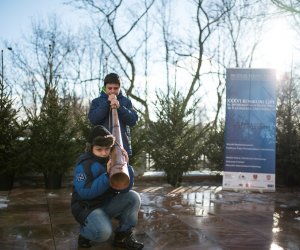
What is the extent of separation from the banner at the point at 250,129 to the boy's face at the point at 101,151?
209 inches

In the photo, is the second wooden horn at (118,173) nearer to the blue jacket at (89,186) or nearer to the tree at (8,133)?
the blue jacket at (89,186)

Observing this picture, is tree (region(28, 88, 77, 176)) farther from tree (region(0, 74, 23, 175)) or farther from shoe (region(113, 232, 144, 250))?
shoe (region(113, 232, 144, 250))

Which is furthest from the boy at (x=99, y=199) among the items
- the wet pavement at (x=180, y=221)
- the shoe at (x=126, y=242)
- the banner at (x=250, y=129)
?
the banner at (x=250, y=129)

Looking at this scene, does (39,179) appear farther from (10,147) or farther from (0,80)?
(0,80)

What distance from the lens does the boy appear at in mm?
3902

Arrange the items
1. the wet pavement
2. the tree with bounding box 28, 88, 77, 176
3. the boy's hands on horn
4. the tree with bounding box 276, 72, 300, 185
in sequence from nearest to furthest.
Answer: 1. the wet pavement
2. the boy's hands on horn
3. the tree with bounding box 28, 88, 77, 176
4. the tree with bounding box 276, 72, 300, 185

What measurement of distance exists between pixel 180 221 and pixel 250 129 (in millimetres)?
3945

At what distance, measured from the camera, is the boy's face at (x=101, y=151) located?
3.98 metres

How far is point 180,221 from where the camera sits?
555cm

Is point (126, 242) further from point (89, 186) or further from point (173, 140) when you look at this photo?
point (173, 140)

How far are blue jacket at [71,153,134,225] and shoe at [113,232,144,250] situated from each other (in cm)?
40

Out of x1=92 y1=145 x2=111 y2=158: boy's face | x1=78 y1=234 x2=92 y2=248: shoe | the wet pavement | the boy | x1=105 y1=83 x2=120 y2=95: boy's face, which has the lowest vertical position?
the wet pavement

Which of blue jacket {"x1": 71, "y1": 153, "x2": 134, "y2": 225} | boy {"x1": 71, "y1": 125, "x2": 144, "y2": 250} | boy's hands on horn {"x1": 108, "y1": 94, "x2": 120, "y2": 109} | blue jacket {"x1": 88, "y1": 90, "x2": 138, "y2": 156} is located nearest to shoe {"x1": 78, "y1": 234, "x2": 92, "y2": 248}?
boy {"x1": 71, "y1": 125, "x2": 144, "y2": 250}

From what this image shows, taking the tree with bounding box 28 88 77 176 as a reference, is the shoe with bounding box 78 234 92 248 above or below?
below
